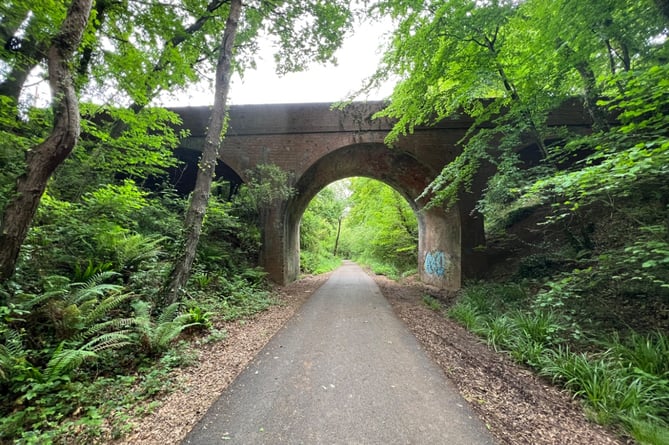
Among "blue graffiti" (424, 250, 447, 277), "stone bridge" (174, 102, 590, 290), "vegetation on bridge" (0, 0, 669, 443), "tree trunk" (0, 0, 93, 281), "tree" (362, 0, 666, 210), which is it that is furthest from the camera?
"blue graffiti" (424, 250, 447, 277)

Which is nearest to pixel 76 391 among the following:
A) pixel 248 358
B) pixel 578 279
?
pixel 248 358

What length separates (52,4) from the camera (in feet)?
14.1

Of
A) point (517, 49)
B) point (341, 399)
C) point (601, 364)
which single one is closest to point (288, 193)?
point (341, 399)

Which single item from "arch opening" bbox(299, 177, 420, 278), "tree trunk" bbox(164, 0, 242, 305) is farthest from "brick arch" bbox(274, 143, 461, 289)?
"tree trunk" bbox(164, 0, 242, 305)

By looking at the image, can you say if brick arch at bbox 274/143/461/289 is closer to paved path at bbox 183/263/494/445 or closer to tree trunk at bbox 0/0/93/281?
paved path at bbox 183/263/494/445

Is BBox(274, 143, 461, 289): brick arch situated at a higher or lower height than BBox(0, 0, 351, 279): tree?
lower

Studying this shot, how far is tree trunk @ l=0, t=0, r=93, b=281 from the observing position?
3.20 m

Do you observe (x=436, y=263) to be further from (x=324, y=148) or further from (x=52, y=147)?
(x=52, y=147)

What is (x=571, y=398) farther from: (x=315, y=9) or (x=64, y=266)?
(x=315, y=9)

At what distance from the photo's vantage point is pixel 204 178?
503 centimetres

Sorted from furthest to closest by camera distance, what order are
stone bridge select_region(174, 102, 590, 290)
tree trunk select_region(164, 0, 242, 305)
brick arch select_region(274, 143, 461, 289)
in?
brick arch select_region(274, 143, 461, 289), stone bridge select_region(174, 102, 590, 290), tree trunk select_region(164, 0, 242, 305)

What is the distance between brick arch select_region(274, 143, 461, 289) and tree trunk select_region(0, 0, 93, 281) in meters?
6.19

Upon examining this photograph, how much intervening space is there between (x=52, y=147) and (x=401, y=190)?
1066cm

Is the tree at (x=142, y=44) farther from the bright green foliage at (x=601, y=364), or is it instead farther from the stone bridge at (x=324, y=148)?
the bright green foliage at (x=601, y=364)
